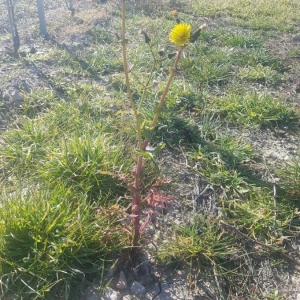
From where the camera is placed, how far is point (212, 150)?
298cm

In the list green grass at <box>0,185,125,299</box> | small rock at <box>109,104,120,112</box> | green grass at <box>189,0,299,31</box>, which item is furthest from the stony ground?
small rock at <box>109,104,120,112</box>

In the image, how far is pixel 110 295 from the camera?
6.63 feet

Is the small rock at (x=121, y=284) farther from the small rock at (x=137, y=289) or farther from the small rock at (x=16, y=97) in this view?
the small rock at (x=16, y=97)

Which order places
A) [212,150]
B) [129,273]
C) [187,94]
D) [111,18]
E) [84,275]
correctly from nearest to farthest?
[84,275] < [129,273] < [212,150] < [187,94] < [111,18]

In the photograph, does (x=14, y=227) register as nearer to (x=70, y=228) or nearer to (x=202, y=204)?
(x=70, y=228)

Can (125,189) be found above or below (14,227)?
below

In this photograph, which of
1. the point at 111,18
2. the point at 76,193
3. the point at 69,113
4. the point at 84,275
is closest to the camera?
the point at 84,275

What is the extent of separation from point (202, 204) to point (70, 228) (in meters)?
0.92

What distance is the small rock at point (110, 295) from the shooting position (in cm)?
201

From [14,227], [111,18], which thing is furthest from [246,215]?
[111,18]

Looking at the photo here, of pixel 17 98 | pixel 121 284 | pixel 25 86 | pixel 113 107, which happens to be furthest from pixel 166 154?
pixel 25 86

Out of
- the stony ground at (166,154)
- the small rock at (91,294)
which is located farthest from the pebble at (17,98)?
the small rock at (91,294)

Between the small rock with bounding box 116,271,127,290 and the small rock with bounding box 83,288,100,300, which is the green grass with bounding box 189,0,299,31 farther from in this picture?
the small rock with bounding box 83,288,100,300

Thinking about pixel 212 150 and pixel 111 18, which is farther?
pixel 111 18
